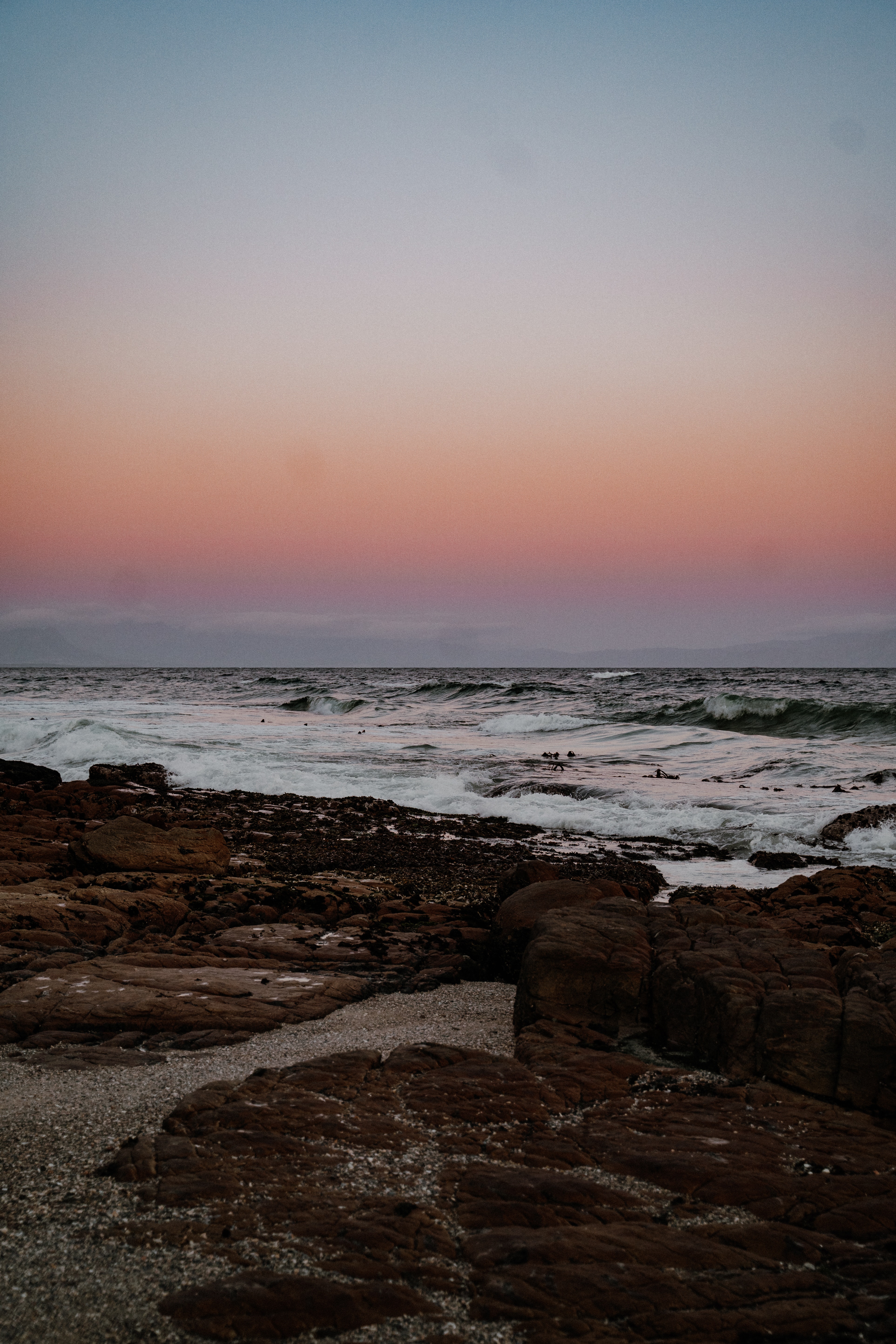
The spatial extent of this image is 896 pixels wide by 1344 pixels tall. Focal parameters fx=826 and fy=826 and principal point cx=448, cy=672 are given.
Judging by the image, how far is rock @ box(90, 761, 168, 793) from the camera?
21.3 metres

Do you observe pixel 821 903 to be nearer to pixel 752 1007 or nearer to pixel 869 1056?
pixel 752 1007

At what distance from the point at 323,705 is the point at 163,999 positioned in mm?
45754

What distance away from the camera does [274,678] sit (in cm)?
8562

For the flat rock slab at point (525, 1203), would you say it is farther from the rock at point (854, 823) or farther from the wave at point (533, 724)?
the wave at point (533, 724)

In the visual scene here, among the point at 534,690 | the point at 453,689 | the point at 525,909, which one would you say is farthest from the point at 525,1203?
the point at 453,689

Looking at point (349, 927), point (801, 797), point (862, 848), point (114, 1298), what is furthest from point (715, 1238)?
point (801, 797)

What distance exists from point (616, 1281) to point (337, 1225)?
119cm

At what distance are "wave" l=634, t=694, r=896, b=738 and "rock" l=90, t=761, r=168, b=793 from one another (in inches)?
909

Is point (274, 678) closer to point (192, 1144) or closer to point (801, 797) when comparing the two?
point (801, 797)

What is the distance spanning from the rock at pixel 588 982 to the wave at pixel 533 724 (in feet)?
89.9

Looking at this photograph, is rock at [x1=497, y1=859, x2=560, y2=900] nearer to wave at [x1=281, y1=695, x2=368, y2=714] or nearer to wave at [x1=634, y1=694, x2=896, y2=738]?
wave at [x1=634, y1=694, x2=896, y2=738]

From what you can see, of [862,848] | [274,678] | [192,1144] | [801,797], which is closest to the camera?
[192,1144]

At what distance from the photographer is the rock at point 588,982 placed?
239 inches

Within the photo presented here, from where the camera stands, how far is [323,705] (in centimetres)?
5184
